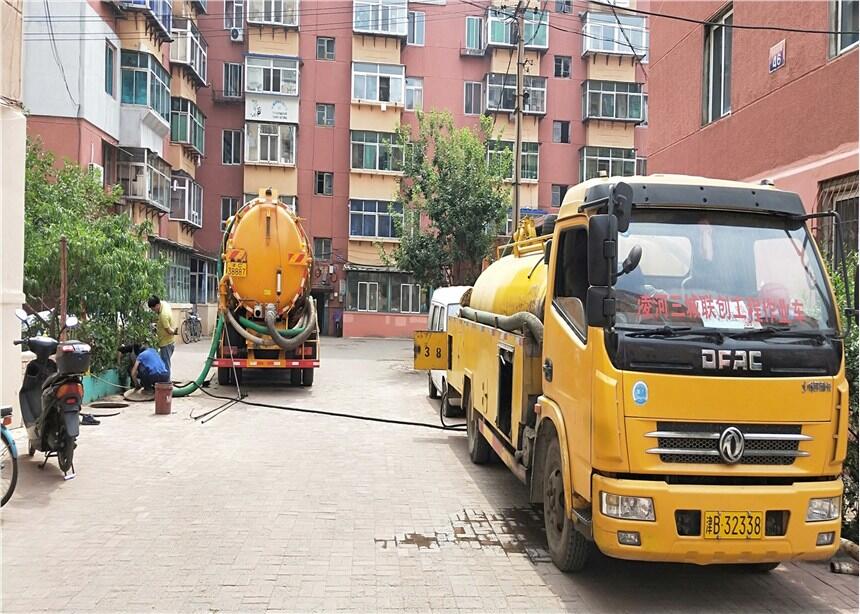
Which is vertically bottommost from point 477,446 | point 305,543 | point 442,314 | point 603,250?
point 305,543

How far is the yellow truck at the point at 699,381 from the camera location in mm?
4242

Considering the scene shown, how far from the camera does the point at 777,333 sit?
14.5ft

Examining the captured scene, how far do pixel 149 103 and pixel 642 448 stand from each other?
79.0 feet

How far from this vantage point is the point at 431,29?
1433 inches

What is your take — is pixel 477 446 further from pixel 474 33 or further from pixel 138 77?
pixel 474 33

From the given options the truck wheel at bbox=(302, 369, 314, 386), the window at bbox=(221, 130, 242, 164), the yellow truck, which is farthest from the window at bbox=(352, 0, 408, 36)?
the yellow truck

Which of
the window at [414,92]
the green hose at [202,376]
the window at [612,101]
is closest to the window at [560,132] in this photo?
the window at [612,101]

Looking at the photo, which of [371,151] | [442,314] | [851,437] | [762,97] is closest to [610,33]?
[371,151]

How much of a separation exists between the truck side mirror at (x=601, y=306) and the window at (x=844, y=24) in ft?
21.1

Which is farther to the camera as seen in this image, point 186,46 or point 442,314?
point 186,46

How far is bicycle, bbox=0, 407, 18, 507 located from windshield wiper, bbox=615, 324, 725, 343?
4.76 metres

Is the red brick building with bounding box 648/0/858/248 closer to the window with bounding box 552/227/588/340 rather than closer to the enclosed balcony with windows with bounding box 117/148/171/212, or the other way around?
the window with bounding box 552/227/588/340

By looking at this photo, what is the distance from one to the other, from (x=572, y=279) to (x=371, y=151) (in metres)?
31.5

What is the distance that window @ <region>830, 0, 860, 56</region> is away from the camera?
28.7ft
